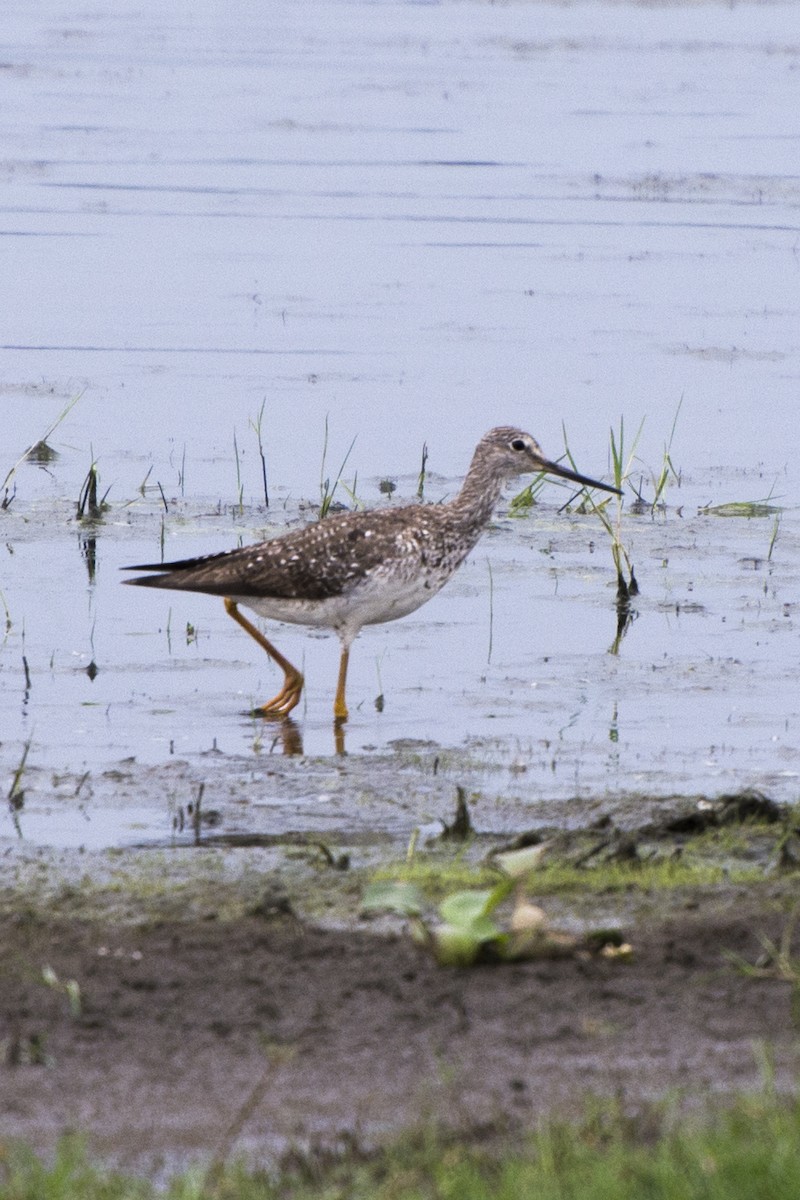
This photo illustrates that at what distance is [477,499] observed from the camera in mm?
8719

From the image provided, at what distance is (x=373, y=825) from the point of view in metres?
6.75

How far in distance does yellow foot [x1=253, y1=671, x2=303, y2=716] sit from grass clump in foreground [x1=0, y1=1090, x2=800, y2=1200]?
14.2 feet

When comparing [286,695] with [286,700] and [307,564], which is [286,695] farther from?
[307,564]

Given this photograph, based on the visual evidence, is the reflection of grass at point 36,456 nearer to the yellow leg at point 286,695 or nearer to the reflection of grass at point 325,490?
the reflection of grass at point 325,490

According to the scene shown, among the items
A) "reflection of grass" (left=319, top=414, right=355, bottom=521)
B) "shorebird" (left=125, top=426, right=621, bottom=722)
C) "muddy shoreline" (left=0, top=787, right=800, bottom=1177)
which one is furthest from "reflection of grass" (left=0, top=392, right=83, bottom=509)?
"muddy shoreline" (left=0, top=787, right=800, bottom=1177)

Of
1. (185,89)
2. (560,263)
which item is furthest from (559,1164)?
(185,89)

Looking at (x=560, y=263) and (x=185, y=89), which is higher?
(x=185, y=89)

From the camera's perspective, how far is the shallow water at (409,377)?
8172 millimetres

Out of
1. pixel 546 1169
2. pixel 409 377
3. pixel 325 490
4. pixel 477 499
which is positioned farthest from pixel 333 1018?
pixel 409 377

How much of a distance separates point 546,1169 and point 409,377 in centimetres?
1091

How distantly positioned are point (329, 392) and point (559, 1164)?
34.1ft

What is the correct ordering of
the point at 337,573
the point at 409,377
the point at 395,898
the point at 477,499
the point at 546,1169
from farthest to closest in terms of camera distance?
the point at 409,377
the point at 477,499
the point at 337,573
the point at 395,898
the point at 546,1169

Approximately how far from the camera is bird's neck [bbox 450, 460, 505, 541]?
8.62m

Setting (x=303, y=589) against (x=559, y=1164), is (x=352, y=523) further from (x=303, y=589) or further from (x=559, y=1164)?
(x=559, y=1164)
